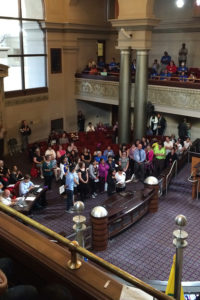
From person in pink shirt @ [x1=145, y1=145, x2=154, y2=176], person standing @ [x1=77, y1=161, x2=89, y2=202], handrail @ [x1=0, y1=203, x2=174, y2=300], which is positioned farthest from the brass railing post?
person in pink shirt @ [x1=145, y1=145, x2=154, y2=176]

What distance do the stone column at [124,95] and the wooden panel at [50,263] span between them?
1389 cm

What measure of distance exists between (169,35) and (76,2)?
549cm

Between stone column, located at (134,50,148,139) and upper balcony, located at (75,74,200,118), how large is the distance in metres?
0.77

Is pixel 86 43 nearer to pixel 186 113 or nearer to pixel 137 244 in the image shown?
pixel 186 113

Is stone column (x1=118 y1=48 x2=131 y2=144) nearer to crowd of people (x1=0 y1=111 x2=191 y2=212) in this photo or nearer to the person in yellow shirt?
crowd of people (x1=0 y1=111 x2=191 y2=212)

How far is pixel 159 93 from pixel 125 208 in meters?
8.39

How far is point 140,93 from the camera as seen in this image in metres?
15.3

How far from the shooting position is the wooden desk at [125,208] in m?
8.43

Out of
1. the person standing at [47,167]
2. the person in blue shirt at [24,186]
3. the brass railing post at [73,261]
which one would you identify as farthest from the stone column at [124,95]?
the brass railing post at [73,261]

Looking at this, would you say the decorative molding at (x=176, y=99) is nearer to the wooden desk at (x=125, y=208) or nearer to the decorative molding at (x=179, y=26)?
the decorative molding at (x=179, y=26)

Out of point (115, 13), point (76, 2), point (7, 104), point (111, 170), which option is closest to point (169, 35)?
point (115, 13)

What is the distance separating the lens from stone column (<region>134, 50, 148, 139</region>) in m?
14.9

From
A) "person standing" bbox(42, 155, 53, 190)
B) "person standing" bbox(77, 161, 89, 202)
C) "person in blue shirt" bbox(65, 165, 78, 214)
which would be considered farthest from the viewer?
"person standing" bbox(42, 155, 53, 190)

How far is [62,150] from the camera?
41.2ft
